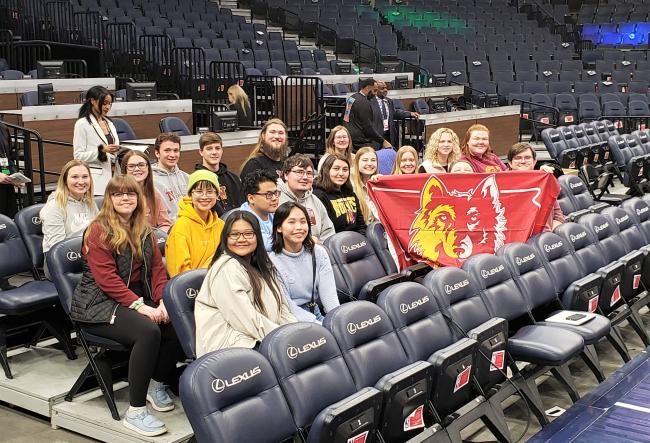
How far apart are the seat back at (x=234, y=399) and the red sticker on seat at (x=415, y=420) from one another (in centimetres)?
65

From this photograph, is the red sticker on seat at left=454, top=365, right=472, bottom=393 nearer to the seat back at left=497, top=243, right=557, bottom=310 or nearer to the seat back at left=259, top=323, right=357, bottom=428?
the seat back at left=259, top=323, right=357, bottom=428

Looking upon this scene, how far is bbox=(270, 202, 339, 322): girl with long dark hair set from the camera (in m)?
4.71

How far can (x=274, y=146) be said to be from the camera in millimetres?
6562

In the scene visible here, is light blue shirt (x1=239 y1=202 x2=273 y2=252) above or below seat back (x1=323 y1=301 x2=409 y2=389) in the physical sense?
above

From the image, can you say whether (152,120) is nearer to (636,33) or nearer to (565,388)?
(565,388)

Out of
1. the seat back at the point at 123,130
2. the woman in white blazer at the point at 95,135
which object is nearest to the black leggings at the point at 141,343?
the woman in white blazer at the point at 95,135

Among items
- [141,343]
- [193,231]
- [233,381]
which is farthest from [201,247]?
[233,381]

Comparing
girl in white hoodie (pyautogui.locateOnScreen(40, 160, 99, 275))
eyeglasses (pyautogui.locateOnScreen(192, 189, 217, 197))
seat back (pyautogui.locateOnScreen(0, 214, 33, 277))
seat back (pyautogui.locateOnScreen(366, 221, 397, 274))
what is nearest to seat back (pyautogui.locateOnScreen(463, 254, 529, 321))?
seat back (pyautogui.locateOnScreen(366, 221, 397, 274))

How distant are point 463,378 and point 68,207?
284 centimetres

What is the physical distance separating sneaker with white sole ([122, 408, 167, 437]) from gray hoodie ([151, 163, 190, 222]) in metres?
2.02

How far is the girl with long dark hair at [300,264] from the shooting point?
185 inches

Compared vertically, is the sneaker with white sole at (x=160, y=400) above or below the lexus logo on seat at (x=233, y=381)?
below

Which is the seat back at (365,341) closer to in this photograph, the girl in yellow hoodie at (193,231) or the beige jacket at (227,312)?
the beige jacket at (227,312)

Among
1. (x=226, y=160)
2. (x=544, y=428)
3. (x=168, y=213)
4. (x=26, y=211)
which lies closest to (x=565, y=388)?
(x=544, y=428)
